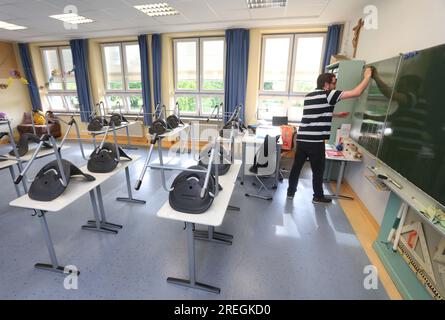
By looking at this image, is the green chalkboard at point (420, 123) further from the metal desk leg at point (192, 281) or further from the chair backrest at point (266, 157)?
the metal desk leg at point (192, 281)

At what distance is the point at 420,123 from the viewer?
1645mm

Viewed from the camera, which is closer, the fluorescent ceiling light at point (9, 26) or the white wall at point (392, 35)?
the white wall at point (392, 35)

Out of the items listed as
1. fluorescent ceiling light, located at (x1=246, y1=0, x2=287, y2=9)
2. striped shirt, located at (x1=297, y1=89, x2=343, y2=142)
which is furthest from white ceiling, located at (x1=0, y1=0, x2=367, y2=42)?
striped shirt, located at (x1=297, y1=89, x2=343, y2=142)

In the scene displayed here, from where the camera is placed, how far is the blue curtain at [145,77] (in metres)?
5.46

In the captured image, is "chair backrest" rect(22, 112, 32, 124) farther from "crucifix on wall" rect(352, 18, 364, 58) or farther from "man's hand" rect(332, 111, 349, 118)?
"crucifix on wall" rect(352, 18, 364, 58)

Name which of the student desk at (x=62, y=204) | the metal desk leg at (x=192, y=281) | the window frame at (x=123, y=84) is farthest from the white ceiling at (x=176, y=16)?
the metal desk leg at (x=192, y=281)

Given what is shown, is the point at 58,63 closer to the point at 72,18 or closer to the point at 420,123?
the point at 72,18

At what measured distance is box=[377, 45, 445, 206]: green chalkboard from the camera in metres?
1.46

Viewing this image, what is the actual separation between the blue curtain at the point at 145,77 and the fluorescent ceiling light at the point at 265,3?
303 cm

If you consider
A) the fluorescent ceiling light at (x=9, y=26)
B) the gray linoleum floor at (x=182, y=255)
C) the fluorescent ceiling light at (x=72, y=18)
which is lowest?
the gray linoleum floor at (x=182, y=255)

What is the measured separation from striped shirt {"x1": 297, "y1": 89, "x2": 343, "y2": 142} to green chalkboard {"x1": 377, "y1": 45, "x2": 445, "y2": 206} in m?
0.63

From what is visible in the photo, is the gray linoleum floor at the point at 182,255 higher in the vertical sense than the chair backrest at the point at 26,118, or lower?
lower
